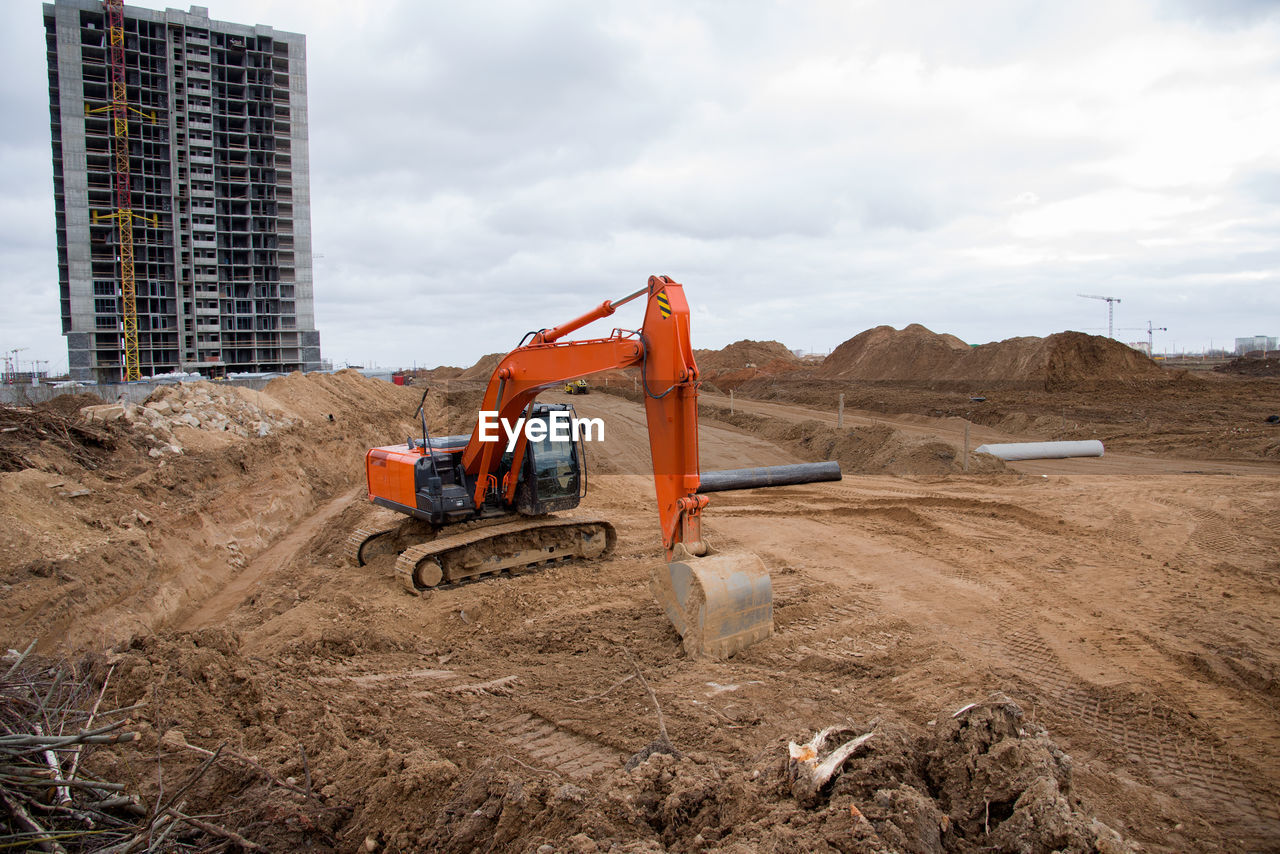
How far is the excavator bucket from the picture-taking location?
18.8 ft

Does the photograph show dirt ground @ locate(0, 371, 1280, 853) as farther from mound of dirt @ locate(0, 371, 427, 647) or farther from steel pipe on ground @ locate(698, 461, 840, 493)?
steel pipe on ground @ locate(698, 461, 840, 493)

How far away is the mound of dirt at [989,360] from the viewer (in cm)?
3331

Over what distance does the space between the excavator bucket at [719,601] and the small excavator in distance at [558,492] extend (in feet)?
0.03

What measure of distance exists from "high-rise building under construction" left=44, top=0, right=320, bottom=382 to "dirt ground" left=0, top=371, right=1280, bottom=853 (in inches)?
1828

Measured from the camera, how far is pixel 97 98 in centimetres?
4941

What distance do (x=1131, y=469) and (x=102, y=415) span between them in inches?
905

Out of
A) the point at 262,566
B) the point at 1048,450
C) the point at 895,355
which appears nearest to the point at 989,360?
the point at 895,355

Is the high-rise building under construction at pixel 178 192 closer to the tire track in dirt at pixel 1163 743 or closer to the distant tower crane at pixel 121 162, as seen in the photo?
the distant tower crane at pixel 121 162

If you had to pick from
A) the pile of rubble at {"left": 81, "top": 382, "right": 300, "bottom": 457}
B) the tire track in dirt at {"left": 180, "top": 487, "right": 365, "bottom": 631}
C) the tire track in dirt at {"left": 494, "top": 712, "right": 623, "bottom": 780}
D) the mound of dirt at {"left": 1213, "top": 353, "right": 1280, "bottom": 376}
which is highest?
the mound of dirt at {"left": 1213, "top": 353, "right": 1280, "bottom": 376}

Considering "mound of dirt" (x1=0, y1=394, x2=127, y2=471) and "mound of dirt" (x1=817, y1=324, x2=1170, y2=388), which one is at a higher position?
"mound of dirt" (x1=817, y1=324, x2=1170, y2=388)

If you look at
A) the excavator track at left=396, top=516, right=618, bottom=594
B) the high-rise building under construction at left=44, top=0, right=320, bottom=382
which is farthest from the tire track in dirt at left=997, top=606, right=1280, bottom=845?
the high-rise building under construction at left=44, top=0, right=320, bottom=382

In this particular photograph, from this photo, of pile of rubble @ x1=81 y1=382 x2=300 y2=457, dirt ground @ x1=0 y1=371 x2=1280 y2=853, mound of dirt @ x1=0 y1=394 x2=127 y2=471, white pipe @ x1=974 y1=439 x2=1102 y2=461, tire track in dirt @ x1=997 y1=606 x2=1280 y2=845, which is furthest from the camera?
white pipe @ x1=974 y1=439 x2=1102 y2=461

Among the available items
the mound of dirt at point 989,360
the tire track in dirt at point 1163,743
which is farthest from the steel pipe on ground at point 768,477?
the mound of dirt at point 989,360

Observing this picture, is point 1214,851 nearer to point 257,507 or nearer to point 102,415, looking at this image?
point 257,507
